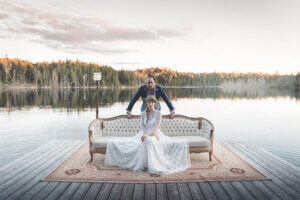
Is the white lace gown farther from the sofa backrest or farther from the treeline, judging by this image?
the treeline

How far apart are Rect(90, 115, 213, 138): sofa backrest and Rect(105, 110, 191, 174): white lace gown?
1042mm

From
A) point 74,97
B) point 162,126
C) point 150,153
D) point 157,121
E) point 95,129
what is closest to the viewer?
point 150,153

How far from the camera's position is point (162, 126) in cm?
650

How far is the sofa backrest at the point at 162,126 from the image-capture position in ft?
21.1

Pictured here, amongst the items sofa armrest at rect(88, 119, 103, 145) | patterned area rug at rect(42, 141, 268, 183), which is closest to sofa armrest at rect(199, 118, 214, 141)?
patterned area rug at rect(42, 141, 268, 183)

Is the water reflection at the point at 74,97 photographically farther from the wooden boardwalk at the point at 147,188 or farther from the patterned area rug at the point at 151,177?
the wooden boardwalk at the point at 147,188

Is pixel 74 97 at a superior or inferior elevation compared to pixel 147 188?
superior

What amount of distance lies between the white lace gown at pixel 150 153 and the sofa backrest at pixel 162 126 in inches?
41.0

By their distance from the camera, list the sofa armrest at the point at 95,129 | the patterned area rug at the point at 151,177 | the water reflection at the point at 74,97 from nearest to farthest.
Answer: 1. the patterned area rug at the point at 151,177
2. the sofa armrest at the point at 95,129
3. the water reflection at the point at 74,97

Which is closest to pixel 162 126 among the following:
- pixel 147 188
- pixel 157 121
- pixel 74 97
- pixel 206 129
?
pixel 157 121

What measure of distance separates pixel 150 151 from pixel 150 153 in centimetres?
5

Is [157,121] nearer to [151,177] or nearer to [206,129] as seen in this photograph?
[151,177]

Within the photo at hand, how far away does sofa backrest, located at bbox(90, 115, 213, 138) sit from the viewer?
6438 mm

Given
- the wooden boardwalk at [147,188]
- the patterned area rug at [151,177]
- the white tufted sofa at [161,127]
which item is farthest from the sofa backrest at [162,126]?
the wooden boardwalk at [147,188]
